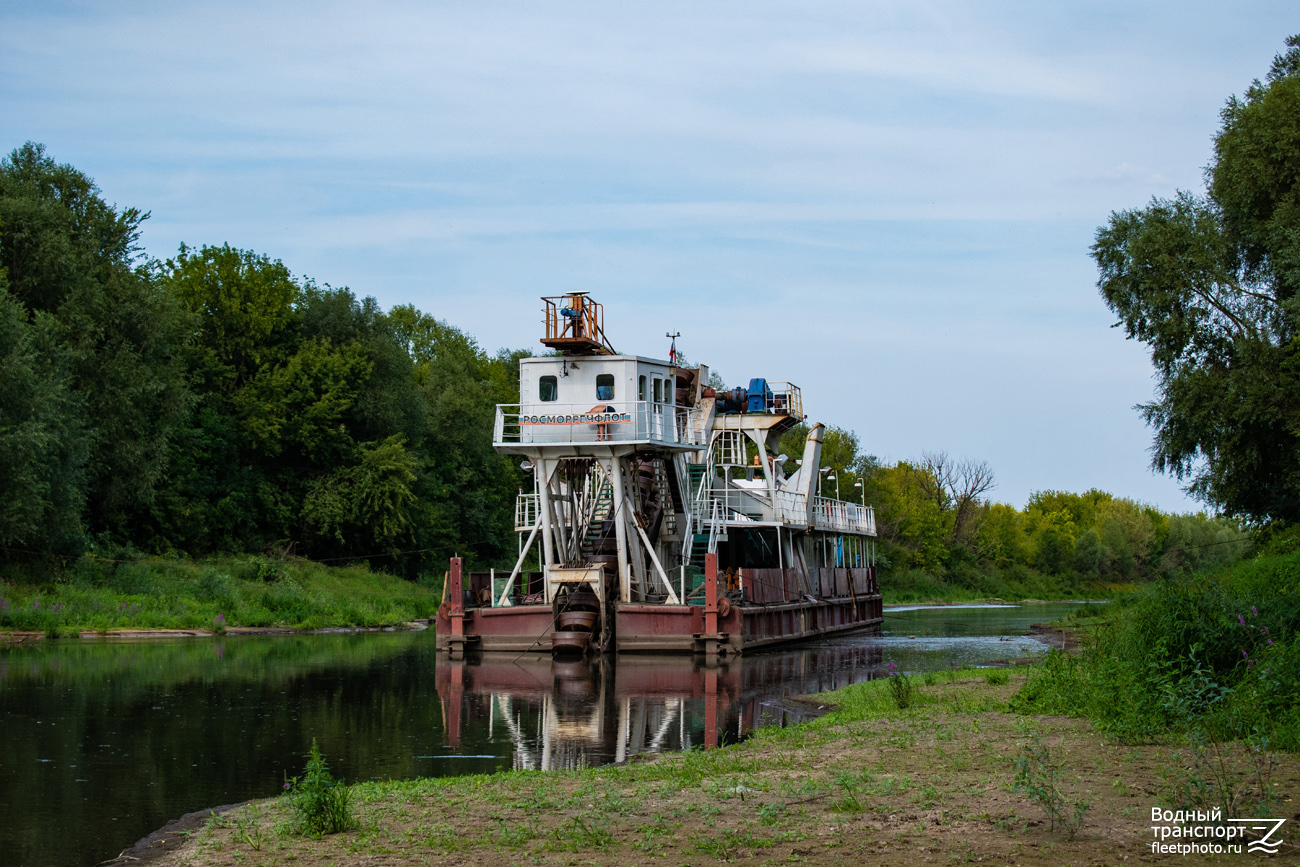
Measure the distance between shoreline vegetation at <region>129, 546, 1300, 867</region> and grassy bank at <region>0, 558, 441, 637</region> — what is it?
1083 inches

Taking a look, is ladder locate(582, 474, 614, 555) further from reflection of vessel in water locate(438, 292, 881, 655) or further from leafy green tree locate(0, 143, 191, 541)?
leafy green tree locate(0, 143, 191, 541)

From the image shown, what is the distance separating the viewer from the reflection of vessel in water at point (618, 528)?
3206 cm

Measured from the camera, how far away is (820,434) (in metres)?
45.3

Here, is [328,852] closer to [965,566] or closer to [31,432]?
[31,432]

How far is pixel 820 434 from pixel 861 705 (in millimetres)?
26650

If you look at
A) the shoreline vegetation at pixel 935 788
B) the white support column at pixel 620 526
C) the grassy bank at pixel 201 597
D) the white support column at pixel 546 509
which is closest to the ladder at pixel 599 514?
the white support column at pixel 546 509

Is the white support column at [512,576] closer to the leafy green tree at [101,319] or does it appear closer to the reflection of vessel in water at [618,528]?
the reflection of vessel in water at [618,528]

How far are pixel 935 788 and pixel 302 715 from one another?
12.9 metres

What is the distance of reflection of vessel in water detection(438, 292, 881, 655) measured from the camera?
3206cm

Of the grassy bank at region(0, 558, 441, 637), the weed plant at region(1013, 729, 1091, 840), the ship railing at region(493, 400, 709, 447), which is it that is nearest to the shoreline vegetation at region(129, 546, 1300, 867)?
the weed plant at region(1013, 729, 1091, 840)

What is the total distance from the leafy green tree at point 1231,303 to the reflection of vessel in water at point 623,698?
1081 cm

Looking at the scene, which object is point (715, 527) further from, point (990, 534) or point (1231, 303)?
point (990, 534)

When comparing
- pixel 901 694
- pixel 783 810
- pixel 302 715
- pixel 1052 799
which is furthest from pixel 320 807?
pixel 302 715

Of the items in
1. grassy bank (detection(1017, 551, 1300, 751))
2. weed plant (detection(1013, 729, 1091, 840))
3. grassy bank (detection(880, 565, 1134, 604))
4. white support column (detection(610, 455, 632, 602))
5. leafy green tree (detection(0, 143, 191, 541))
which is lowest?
grassy bank (detection(880, 565, 1134, 604))
